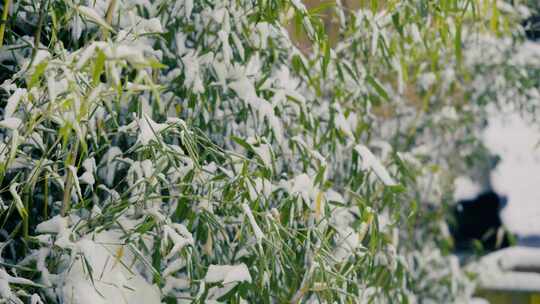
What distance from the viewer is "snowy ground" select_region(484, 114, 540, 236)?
5008 millimetres

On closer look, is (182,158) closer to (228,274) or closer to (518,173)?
(228,274)

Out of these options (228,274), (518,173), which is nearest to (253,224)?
(228,274)

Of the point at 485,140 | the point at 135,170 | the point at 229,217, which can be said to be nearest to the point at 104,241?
the point at 135,170

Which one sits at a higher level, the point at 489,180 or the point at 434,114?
the point at 434,114

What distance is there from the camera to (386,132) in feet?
14.1

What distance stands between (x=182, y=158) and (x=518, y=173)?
4.01 m

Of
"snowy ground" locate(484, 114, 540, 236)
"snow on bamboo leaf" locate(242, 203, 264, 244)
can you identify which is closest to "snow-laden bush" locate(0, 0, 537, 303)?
"snow on bamboo leaf" locate(242, 203, 264, 244)

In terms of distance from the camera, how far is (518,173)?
18.0ft

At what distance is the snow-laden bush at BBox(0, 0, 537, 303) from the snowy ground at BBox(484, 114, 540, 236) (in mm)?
2028

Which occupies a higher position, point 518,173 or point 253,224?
point 253,224

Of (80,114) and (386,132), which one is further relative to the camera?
(386,132)

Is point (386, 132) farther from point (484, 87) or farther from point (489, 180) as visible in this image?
point (489, 180)

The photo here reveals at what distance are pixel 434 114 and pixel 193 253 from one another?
2.73 metres

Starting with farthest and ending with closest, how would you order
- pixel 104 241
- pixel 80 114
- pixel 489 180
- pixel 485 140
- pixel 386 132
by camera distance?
1. pixel 489 180
2. pixel 485 140
3. pixel 386 132
4. pixel 104 241
5. pixel 80 114
